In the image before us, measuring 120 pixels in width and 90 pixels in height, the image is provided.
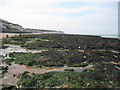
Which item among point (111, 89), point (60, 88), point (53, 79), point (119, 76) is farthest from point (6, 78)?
point (119, 76)

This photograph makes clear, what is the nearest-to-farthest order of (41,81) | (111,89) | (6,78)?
(111,89) < (41,81) < (6,78)

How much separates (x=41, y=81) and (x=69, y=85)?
2.91 m

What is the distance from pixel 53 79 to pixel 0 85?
4938 mm

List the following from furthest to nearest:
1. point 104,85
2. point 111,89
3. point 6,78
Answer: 1. point 6,78
2. point 104,85
3. point 111,89

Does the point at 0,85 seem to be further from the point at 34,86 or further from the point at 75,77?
the point at 75,77

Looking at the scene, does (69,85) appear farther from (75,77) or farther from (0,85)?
(0,85)

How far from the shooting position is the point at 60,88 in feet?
42.9

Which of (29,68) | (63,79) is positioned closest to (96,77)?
(63,79)

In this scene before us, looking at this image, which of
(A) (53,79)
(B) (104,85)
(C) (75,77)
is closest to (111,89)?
(B) (104,85)

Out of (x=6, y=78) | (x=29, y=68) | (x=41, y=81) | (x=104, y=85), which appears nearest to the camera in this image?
(x=104, y=85)

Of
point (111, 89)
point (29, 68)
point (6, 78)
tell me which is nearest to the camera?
point (111, 89)

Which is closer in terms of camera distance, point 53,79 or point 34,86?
point 34,86

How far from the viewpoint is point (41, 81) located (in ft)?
49.1

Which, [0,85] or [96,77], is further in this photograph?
[96,77]
